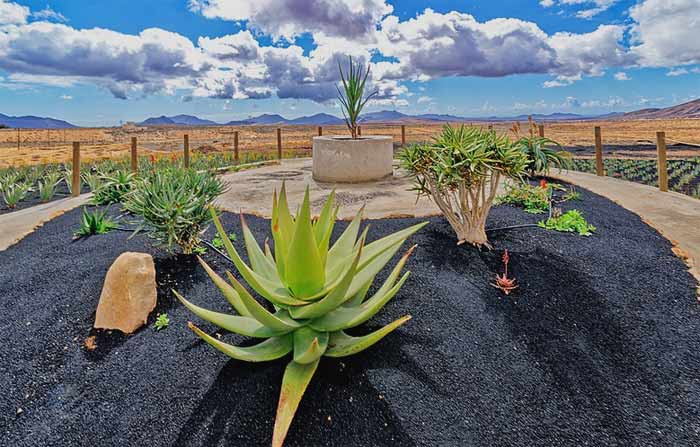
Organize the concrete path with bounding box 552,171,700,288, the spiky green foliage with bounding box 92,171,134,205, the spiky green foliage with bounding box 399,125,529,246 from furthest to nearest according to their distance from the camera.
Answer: the spiky green foliage with bounding box 92,171,134,205
the concrete path with bounding box 552,171,700,288
the spiky green foliage with bounding box 399,125,529,246

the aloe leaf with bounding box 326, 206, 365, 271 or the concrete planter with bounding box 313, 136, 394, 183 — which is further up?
the concrete planter with bounding box 313, 136, 394, 183

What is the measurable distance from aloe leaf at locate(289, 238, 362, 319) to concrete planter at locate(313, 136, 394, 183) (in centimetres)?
560

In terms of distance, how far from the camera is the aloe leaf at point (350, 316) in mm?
2141

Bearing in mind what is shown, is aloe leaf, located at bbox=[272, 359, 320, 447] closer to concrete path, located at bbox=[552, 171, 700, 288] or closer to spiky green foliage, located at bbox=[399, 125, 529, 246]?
spiky green foliage, located at bbox=[399, 125, 529, 246]

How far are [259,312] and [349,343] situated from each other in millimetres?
557

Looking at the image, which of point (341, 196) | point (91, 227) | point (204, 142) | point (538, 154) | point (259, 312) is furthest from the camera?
point (204, 142)

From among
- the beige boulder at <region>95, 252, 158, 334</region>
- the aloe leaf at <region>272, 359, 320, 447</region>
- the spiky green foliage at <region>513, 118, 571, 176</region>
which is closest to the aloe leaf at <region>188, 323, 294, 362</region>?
the aloe leaf at <region>272, 359, 320, 447</region>

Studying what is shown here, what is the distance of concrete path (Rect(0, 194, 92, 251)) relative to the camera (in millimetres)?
4918

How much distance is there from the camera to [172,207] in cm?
335

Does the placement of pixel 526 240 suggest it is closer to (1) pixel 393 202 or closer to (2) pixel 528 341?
(2) pixel 528 341

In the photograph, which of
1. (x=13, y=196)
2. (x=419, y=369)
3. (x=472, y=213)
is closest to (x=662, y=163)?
(x=472, y=213)

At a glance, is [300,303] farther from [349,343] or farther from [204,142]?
[204,142]

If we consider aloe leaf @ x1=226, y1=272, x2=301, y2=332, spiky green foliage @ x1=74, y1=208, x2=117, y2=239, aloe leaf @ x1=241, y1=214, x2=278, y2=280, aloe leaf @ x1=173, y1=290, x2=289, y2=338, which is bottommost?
aloe leaf @ x1=173, y1=290, x2=289, y2=338

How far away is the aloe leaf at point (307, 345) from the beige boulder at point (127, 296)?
129cm
